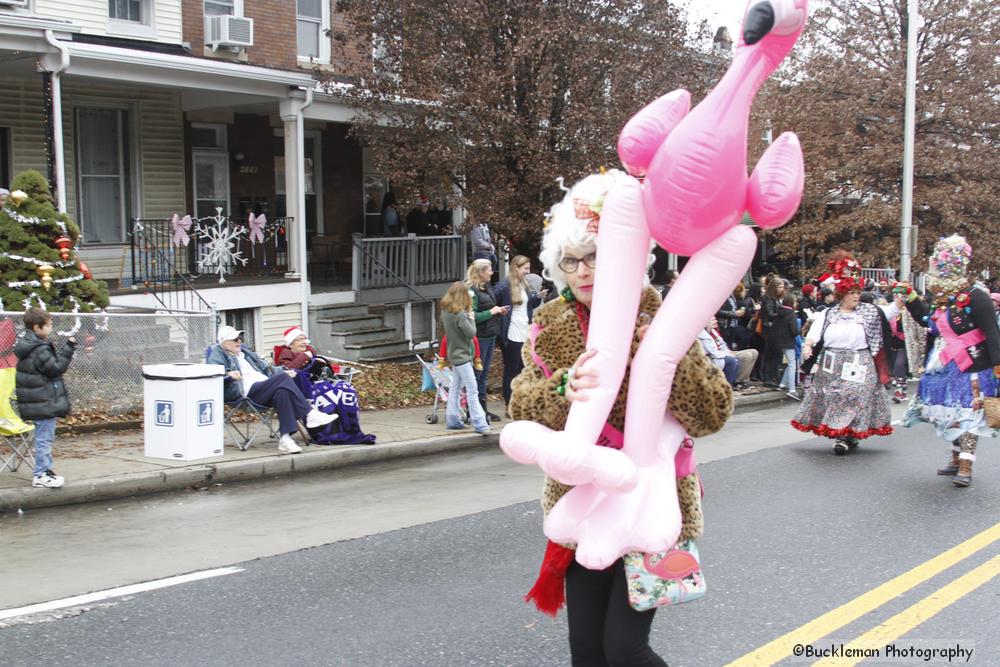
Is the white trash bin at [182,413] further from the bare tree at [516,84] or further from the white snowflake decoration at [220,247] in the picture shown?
the white snowflake decoration at [220,247]

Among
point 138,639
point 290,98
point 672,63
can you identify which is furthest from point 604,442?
point 290,98

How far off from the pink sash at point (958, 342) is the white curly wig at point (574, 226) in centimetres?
596

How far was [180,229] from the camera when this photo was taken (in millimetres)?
16172

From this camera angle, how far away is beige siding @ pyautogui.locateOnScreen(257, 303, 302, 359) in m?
17.1

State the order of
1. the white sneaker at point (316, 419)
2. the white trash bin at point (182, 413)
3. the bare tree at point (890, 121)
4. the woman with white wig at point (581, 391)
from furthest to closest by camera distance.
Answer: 1. the bare tree at point (890, 121)
2. the white sneaker at point (316, 419)
3. the white trash bin at point (182, 413)
4. the woman with white wig at point (581, 391)

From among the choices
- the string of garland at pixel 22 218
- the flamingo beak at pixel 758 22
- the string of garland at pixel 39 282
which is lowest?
the string of garland at pixel 39 282

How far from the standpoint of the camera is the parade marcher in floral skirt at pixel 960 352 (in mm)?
8742

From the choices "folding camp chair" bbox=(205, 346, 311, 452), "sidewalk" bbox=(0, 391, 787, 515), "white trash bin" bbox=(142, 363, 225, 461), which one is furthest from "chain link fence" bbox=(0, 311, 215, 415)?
"white trash bin" bbox=(142, 363, 225, 461)

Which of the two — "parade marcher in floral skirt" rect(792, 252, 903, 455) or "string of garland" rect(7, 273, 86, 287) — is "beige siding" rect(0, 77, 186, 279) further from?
"parade marcher in floral skirt" rect(792, 252, 903, 455)

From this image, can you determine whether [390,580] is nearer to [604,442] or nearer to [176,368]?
[604,442]

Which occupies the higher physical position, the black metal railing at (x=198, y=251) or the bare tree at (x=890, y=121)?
the bare tree at (x=890, y=121)

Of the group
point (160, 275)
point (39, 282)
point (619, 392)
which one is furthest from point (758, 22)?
point (160, 275)

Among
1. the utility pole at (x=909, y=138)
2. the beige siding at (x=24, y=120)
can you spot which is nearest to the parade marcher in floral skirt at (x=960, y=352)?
the beige siding at (x=24, y=120)

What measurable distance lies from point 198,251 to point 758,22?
47.5ft
